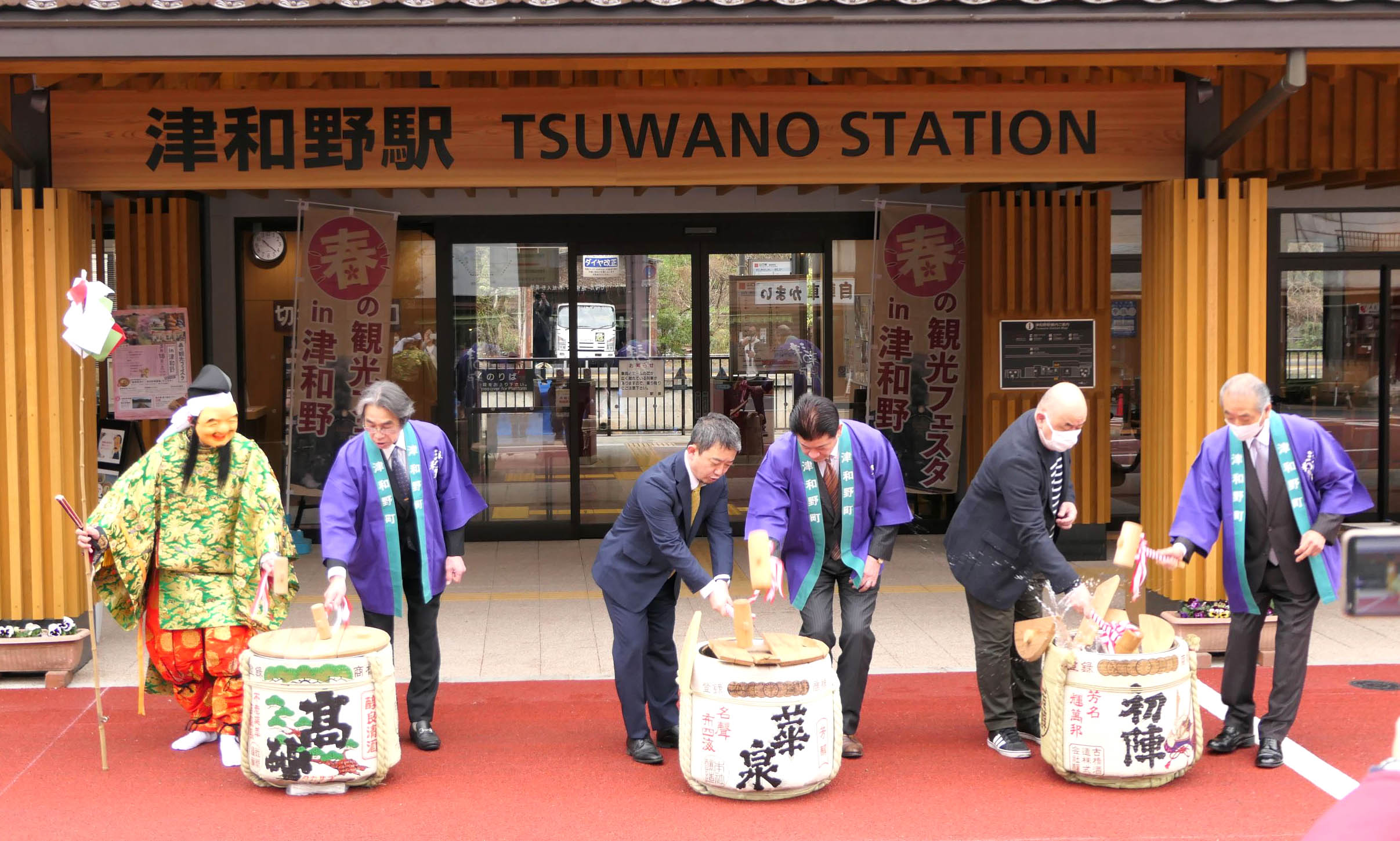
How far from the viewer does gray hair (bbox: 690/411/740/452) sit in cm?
512

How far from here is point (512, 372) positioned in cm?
1054

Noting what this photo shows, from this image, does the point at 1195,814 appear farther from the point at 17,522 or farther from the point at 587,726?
the point at 17,522

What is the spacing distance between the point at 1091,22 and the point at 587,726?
3.92 m

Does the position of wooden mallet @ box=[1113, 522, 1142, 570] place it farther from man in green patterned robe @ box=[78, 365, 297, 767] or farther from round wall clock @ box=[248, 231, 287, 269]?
round wall clock @ box=[248, 231, 287, 269]

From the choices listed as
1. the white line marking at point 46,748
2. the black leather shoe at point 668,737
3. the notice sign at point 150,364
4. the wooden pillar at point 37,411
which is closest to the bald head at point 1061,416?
the black leather shoe at point 668,737

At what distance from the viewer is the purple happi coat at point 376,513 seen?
5.43 meters

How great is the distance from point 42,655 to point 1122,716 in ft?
16.9

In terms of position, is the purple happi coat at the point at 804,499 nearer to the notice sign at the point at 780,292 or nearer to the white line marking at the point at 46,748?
the white line marking at the point at 46,748

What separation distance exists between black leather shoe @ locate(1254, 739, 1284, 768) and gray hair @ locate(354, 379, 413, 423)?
12.2 feet

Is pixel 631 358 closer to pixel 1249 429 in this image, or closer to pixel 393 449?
pixel 393 449

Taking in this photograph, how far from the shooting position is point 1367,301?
1059 centimetres

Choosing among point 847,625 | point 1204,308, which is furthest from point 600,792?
point 1204,308

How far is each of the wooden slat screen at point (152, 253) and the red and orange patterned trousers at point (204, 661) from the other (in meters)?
4.82

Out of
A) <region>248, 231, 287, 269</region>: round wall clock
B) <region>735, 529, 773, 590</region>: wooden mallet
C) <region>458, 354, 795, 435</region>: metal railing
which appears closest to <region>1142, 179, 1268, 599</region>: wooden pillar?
<region>735, 529, 773, 590</region>: wooden mallet
